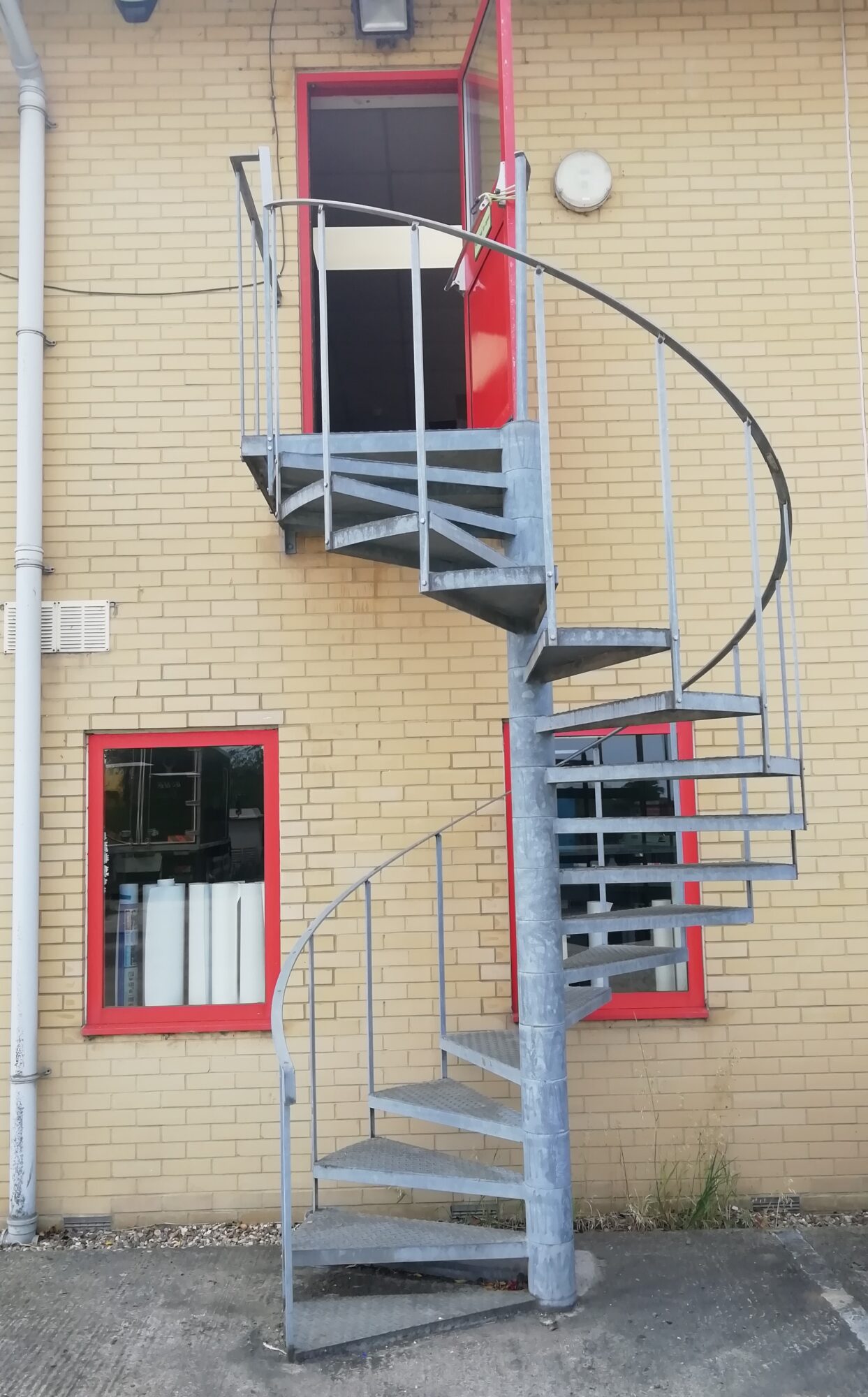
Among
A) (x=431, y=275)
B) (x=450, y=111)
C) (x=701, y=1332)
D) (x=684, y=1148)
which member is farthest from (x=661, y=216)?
(x=701, y=1332)

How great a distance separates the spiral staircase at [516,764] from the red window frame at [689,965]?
1.63ft

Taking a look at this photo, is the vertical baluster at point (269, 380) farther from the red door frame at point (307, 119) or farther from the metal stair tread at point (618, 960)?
the metal stair tread at point (618, 960)

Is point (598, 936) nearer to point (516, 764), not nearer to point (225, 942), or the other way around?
point (516, 764)

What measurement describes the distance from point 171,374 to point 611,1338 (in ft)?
13.3

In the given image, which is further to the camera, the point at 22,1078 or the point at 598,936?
the point at 598,936

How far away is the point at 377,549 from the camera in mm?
3609

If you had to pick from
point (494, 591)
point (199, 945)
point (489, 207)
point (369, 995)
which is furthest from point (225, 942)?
point (489, 207)

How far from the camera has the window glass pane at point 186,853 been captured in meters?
4.57

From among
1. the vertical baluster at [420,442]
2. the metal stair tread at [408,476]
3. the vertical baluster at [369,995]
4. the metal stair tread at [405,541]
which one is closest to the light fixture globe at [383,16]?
the vertical baluster at [420,442]

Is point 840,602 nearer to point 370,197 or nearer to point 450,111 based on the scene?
point 450,111

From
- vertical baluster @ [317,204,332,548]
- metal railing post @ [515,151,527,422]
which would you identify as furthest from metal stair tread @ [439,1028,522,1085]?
metal railing post @ [515,151,527,422]

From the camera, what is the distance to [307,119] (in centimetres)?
480

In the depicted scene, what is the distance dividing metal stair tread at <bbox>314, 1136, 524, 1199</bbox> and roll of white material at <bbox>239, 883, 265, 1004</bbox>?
88cm

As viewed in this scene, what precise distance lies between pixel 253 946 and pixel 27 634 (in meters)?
1.62
